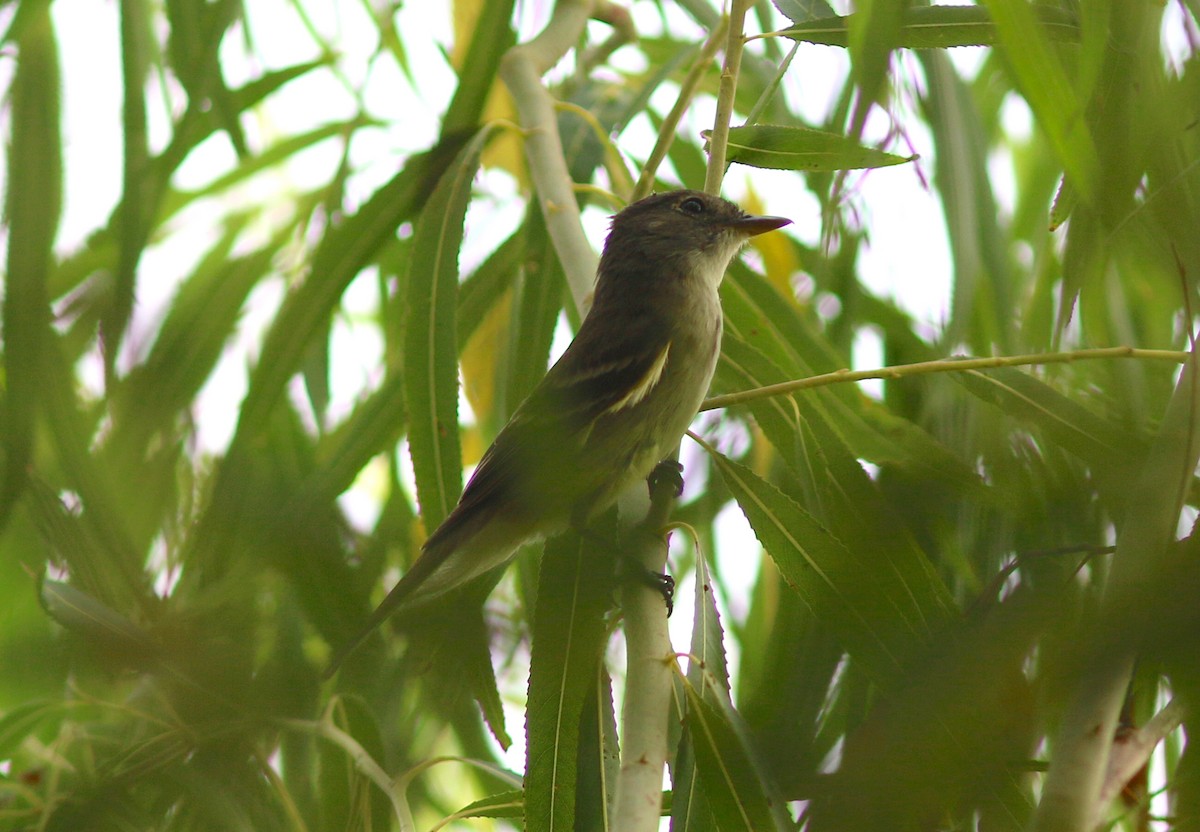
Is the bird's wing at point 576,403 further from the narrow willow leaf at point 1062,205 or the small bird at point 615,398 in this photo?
the narrow willow leaf at point 1062,205

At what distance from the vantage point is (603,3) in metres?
2.72

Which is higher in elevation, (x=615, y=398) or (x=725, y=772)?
(x=615, y=398)

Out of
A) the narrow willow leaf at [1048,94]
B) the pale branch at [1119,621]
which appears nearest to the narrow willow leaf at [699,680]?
the pale branch at [1119,621]

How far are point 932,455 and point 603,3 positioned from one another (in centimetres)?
178

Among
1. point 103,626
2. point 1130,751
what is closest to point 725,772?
point 1130,751

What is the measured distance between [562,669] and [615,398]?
716mm

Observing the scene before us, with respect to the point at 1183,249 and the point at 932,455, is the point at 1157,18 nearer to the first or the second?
the point at 1183,249

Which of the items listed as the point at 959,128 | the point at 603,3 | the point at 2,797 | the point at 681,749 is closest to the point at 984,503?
the point at 681,749

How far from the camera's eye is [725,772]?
142 centimetres

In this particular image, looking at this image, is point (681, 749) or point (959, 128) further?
point (959, 128)

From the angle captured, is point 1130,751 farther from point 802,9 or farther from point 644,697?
point 802,9

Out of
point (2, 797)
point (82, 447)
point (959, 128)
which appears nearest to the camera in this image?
point (82, 447)

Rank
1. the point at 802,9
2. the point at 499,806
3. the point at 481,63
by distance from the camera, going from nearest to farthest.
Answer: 1. the point at 499,806
2. the point at 802,9
3. the point at 481,63

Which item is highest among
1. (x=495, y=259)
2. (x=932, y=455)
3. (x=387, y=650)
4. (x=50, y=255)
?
(x=495, y=259)
